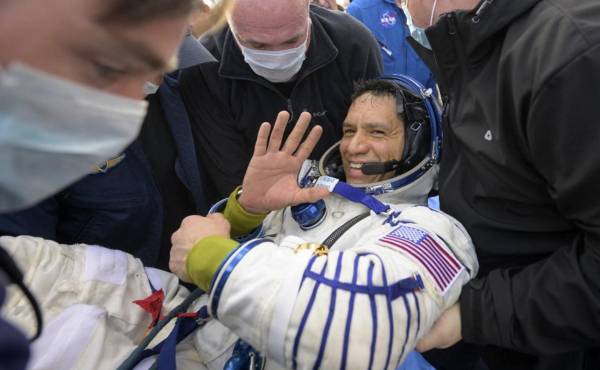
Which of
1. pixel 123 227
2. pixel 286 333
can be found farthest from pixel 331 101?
pixel 286 333

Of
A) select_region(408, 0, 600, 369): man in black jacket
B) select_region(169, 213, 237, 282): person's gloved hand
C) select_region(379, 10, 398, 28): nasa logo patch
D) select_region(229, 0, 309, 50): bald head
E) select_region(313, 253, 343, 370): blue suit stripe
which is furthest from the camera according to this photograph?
select_region(379, 10, 398, 28): nasa logo patch

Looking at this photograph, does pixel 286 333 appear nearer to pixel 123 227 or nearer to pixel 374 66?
pixel 123 227

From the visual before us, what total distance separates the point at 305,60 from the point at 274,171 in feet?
2.47

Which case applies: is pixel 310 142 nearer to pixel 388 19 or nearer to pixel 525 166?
pixel 525 166

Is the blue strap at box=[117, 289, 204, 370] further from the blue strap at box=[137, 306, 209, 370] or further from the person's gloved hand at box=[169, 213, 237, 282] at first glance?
the person's gloved hand at box=[169, 213, 237, 282]

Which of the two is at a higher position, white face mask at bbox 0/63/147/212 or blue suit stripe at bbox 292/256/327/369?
white face mask at bbox 0/63/147/212

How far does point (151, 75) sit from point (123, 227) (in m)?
1.44

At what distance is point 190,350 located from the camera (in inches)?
67.1

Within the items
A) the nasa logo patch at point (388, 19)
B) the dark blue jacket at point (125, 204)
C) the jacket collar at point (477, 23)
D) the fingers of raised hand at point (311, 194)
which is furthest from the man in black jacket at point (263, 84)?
the nasa logo patch at point (388, 19)

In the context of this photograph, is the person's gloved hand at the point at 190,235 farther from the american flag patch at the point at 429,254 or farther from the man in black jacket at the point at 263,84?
the man in black jacket at the point at 263,84

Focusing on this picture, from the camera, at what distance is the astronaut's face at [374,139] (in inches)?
77.9

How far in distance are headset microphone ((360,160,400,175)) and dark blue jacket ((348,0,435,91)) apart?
1818 millimetres

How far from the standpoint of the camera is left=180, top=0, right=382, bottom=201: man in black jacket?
229 cm

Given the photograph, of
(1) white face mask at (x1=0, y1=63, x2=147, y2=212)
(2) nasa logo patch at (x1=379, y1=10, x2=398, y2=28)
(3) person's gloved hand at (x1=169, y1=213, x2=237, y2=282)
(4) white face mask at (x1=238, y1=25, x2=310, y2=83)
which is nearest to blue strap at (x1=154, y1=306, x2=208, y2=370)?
(3) person's gloved hand at (x1=169, y1=213, x2=237, y2=282)
